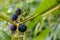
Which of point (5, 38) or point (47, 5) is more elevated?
point (47, 5)

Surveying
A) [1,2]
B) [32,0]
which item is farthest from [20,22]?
[1,2]

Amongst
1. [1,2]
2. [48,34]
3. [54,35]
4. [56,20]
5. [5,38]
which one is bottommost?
[5,38]

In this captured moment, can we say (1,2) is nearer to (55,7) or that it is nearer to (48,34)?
(48,34)

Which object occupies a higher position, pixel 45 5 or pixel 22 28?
pixel 45 5

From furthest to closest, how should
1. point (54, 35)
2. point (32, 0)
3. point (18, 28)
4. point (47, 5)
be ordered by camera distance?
point (54, 35) → point (32, 0) → point (47, 5) → point (18, 28)

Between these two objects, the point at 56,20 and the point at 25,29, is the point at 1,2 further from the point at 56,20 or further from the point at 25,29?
the point at 25,29

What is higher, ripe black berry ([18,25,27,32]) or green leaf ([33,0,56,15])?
green leaf ([33,0,56,15])

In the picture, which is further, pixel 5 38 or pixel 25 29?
pixel 25 29

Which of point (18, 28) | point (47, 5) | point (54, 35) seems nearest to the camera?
point (18, 28)

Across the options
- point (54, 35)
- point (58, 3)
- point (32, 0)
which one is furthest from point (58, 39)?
point (58, 3)

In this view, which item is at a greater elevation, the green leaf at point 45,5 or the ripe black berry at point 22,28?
the green leaf at point 45,5
